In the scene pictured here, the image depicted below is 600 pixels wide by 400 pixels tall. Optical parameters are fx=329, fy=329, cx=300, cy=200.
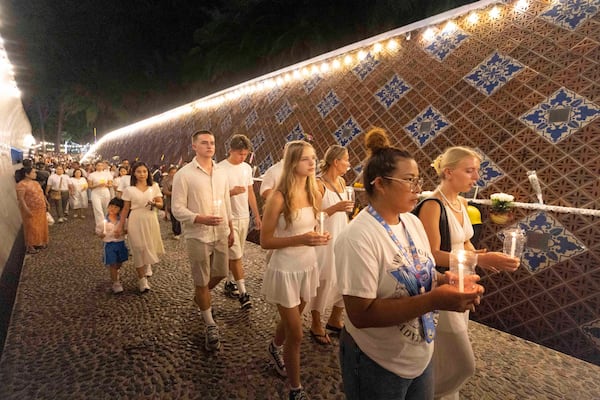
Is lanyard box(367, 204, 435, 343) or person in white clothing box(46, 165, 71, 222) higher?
person in white clothing box(46, 165, 71, 222)

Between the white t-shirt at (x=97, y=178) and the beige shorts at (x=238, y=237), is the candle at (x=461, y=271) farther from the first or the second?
the white t-shirt at (x=97, y=178)

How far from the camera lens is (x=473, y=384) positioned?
2871mm

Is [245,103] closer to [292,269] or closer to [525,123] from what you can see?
[525,123]

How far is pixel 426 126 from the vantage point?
5.45m

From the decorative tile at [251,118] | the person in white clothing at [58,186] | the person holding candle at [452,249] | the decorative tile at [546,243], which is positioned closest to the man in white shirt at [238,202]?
the person holding candle at [452,249]

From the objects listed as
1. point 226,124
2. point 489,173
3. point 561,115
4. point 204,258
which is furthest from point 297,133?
point 204,258

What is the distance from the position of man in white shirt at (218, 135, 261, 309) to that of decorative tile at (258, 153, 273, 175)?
4.39 meters

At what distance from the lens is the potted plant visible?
4.07m

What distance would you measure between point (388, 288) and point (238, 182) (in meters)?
3.39

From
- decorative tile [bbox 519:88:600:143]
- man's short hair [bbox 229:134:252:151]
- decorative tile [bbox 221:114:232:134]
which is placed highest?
decorative tile [bbox 221:114:232:134]

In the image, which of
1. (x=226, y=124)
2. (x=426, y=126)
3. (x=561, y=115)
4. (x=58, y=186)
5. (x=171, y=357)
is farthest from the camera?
(x=226, y=124)

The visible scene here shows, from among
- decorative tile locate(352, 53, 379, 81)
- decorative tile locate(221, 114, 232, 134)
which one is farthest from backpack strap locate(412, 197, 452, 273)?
decorative tile locate(221, 114, 232, 134)

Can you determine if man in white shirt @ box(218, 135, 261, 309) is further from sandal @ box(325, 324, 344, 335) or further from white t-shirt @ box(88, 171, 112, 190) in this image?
white t-shirt @ box(88, 171, 112, 190)

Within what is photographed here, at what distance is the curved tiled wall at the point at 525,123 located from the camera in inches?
144
